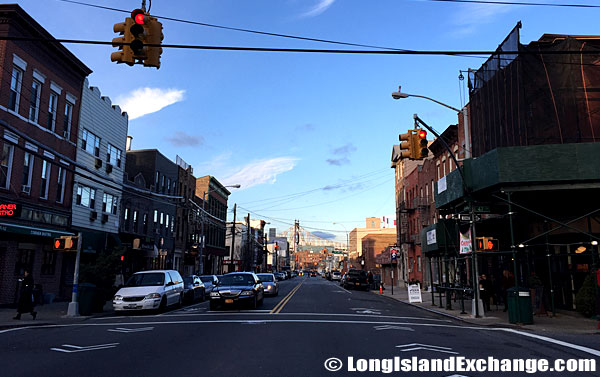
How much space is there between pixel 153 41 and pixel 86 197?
72.9 feet

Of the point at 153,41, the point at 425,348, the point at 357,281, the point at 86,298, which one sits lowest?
the point at 425,348

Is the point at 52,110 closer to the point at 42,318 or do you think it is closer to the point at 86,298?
the point at 86,298

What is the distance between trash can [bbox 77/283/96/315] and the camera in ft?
60.5

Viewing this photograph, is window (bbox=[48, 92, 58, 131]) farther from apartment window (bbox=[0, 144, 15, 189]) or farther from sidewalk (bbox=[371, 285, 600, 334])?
sidewalk (bbox=[371, 285, 600, 334])

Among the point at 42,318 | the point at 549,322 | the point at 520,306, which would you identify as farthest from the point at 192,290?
the point at 549,322

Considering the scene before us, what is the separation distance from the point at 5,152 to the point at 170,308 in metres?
10.9

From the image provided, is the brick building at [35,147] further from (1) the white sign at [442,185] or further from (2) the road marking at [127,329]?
(1) the white sign at [442,185]

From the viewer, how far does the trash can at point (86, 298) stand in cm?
1845

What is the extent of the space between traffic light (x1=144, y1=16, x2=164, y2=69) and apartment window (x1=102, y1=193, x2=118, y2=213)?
23827 millimetres

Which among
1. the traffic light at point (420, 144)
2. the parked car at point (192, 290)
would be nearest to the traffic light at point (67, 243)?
the parked car at point (192, 290)

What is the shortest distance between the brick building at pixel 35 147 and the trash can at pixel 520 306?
17.9 metres

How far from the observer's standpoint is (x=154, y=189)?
4031cm

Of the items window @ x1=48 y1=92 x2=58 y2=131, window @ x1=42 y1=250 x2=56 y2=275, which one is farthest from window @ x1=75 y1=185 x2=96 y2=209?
window @ x1=48 y1=92 x2=58 y2=131

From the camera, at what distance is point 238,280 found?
2039cm
